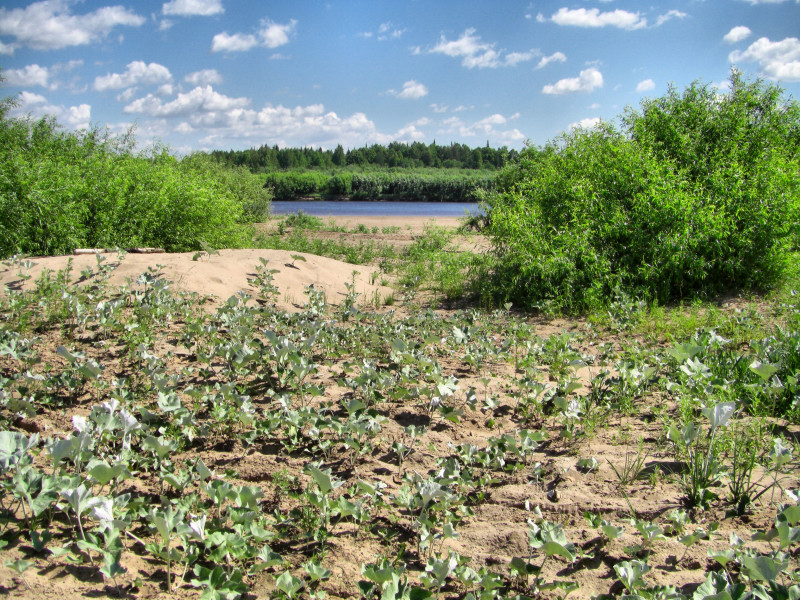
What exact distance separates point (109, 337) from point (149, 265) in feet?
7.00

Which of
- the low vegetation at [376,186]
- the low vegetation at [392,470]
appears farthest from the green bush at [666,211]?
the low vegetation at [376,186]

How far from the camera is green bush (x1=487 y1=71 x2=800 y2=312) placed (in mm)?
7121

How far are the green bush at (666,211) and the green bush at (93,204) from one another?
4768 millimetres

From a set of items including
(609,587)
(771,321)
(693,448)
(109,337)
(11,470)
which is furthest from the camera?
Answer: (771,321)

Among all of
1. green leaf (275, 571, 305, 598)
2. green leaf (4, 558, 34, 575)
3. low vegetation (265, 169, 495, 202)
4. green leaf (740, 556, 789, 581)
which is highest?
low vegetation (265, 169, 495, 202)

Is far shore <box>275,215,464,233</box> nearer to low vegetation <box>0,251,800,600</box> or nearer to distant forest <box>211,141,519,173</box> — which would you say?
low vegetation <box>0,251,800,600</box>

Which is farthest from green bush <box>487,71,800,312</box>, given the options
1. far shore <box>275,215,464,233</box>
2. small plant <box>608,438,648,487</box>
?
far shore <box>275,215,464,233</box>

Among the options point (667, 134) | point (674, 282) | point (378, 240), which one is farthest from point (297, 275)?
point (378, 240)

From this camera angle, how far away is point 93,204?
938 centimetres

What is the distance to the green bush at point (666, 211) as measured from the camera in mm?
7121

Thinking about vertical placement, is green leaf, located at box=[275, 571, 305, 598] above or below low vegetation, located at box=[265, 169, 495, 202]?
below

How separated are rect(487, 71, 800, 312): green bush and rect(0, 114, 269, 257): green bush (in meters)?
4.77

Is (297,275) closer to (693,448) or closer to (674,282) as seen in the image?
(674,282)

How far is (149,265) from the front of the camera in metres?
7.17
